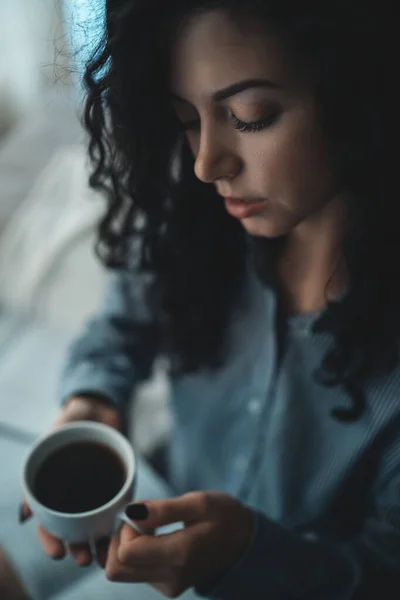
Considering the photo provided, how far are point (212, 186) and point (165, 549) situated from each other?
1.34ft

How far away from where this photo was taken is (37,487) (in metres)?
0.56

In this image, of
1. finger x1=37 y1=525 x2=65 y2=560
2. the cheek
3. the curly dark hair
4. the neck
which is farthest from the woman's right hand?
the cheek

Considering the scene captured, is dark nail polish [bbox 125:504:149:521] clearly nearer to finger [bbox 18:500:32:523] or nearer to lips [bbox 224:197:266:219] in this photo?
finger [bbox 18:500:32:523]

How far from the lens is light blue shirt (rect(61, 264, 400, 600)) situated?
0.64 meters

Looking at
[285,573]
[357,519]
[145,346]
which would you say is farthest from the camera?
[145,346]

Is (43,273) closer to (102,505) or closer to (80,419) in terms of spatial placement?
(80,419)

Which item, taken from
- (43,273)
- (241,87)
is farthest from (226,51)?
(43,273)

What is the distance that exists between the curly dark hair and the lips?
0.08 m

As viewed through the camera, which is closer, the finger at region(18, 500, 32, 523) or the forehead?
the forehead

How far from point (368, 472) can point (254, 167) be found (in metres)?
0.42

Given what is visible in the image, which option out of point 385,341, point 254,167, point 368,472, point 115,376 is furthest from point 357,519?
point 254,167

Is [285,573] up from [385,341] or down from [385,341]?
down

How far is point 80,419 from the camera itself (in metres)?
0.72

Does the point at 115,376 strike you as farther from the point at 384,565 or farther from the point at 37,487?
the point at 384,565
